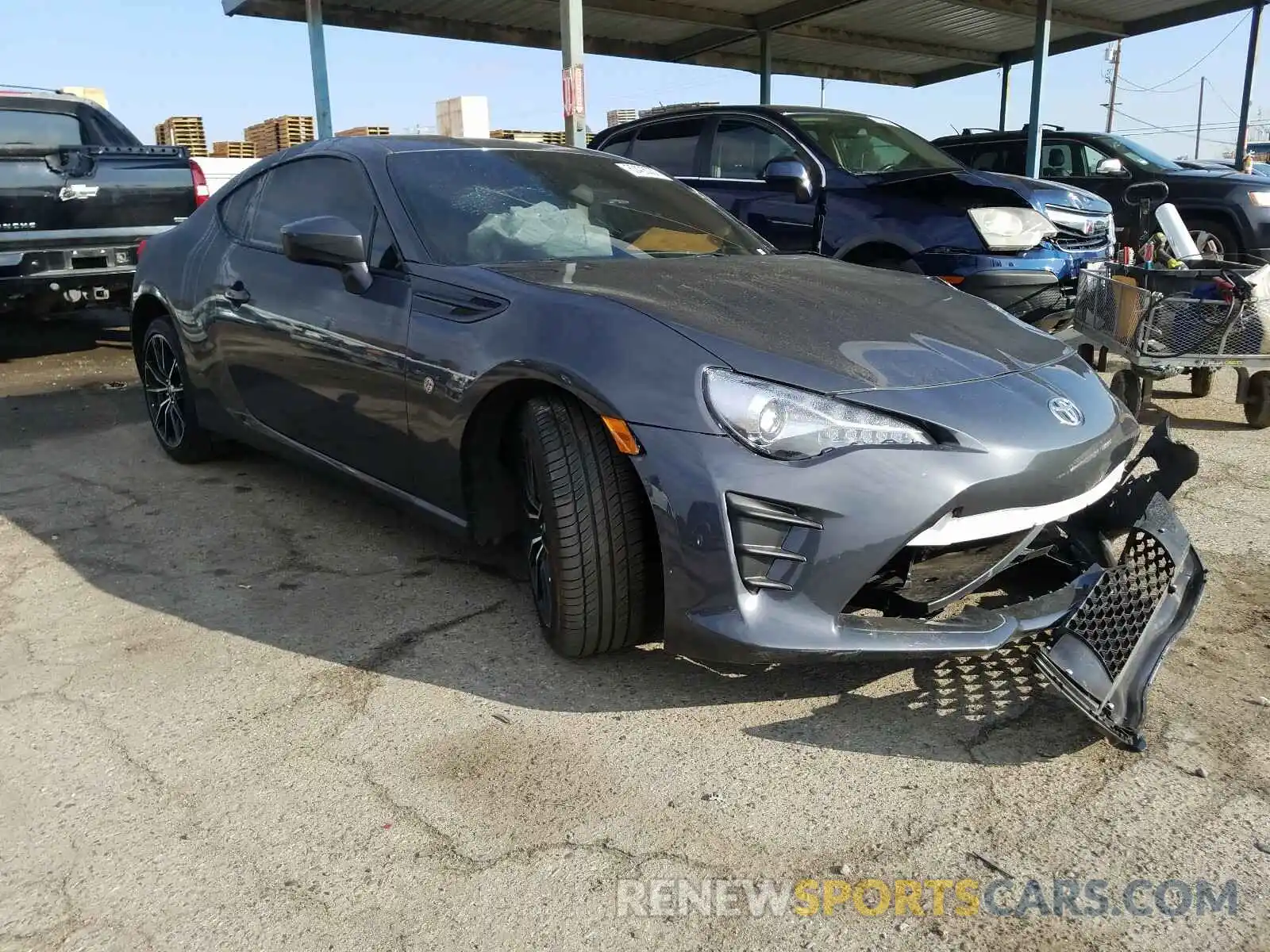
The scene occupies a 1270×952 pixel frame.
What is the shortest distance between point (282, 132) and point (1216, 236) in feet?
48.5

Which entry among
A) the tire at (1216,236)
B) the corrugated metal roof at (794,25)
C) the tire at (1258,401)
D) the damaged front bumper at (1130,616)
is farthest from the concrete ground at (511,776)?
the corrugated metal roof at (794,25)

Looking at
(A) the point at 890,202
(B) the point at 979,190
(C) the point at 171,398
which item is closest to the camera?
(C) the point at 171,398

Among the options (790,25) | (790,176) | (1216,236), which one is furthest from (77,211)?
(790,25)

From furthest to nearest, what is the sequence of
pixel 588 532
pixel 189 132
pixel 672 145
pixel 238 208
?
pixel 189 132 → pixel 672 145 → pixel 238 208 → pixel 588 532

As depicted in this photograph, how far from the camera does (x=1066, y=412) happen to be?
261 cm

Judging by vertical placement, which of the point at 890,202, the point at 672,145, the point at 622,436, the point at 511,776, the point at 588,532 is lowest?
the point at 511,776

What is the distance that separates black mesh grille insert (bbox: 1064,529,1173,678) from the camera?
93.1 inches

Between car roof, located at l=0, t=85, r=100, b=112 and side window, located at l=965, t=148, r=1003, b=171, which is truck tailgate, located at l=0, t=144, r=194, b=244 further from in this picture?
side window, located at l=965, t=148, r=1003, b=171

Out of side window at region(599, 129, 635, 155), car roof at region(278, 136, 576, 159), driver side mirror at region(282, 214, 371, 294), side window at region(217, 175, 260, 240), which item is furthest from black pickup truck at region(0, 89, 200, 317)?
driver side mirror at region(282, 214, 371, 294)

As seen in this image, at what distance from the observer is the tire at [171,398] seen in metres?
4.64

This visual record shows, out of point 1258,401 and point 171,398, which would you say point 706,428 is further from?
point 1258,401

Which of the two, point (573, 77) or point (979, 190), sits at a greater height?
point (573, 77)

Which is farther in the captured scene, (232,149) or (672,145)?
(232,149)

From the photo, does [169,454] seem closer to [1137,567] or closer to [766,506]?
[766,506]
